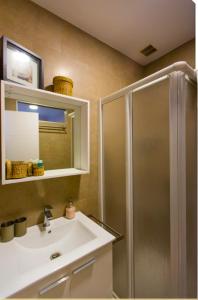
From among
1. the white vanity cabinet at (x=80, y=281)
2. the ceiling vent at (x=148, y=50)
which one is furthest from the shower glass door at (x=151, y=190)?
the ceiling vent at (x=148, y=50)

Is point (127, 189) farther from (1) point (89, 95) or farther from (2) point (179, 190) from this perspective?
(1) point (89, 95)

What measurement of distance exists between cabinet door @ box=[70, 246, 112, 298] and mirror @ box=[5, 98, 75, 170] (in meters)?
0.69

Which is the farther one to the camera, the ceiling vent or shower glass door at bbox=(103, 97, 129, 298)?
the ceiling vent

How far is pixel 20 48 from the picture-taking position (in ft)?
3.18

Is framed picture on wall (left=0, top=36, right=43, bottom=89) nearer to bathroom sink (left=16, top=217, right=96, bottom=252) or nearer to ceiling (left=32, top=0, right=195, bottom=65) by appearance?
ceiling (left=32, top=0, right=195, bottom=65)

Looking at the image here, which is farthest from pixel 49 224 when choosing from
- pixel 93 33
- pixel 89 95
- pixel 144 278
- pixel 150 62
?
Result: pixel 150 62

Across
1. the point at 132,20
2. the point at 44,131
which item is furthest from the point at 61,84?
the point at 132,20

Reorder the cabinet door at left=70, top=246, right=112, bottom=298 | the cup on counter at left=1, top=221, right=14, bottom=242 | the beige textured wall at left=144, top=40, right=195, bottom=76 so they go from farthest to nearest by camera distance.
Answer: the beige textured wall at left=144, top=40, right=195, bottom=76
the cup on counter at left=1, top=221, right=14, bottom=242
the cabinet door at left=70, top=246, right=112, bottom=298

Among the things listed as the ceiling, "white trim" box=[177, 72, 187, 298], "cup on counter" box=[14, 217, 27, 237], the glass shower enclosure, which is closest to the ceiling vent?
the ceiling

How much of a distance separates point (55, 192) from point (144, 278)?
914 millimetres

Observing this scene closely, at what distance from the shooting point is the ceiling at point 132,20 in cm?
115

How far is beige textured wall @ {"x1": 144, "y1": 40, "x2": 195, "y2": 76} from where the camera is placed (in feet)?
4.80

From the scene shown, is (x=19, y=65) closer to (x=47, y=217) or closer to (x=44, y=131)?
(x=44, y=131)

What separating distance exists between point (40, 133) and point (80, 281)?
992mm
